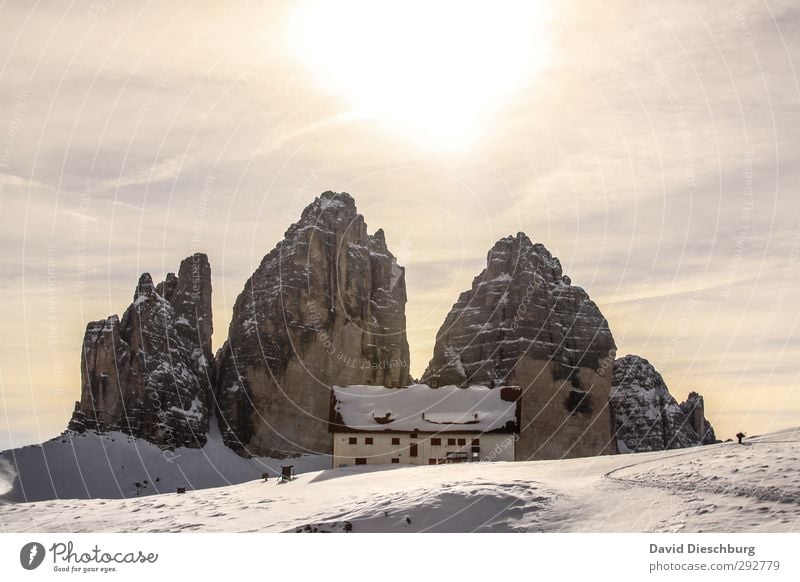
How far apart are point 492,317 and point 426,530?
124m

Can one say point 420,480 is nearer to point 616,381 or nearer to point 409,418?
point 409,418

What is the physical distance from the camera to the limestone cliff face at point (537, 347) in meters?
154

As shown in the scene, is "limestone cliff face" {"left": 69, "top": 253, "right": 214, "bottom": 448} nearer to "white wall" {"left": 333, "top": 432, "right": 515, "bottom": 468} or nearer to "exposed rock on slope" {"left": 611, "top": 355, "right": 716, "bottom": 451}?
"white wall" {"left": 333, "top": 432, "right": 515, "bottom": 468}

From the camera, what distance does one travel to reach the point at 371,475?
5853 cm

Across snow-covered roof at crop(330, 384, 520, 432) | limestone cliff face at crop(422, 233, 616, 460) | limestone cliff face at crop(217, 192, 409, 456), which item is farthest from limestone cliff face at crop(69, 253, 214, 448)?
snow-covered roof at crop(330, 384, 520, 432)

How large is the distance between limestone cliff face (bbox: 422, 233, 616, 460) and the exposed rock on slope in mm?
18575

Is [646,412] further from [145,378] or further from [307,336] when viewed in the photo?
[145,378]

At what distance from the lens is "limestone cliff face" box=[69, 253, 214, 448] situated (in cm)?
13725

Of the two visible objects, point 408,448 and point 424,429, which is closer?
point 408,448

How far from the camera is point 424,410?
304ft

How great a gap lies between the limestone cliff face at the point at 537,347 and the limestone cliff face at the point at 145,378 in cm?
4081

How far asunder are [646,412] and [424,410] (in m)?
104
